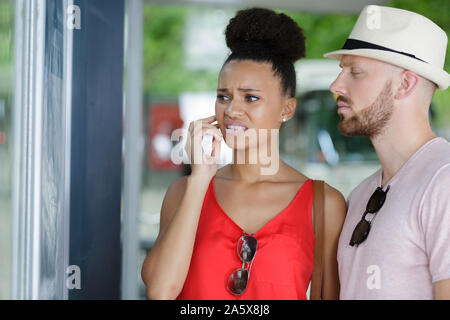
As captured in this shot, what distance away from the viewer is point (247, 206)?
2236 millimetres

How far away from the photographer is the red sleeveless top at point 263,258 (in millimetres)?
2006

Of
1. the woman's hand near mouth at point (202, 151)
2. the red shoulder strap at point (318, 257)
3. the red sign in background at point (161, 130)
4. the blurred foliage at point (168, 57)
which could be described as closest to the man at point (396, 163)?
the red shoulder strap at point (318, 257)

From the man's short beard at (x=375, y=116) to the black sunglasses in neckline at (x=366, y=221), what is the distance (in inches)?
9.5

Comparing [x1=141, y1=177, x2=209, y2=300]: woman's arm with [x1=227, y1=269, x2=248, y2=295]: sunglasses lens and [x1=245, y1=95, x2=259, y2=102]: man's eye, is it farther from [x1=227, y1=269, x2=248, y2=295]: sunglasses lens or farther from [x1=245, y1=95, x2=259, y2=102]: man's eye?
[x1=245, y1=95, x2=259, y2=102]: man's eye

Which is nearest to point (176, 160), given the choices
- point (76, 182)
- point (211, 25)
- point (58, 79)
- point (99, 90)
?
point (99, 90)

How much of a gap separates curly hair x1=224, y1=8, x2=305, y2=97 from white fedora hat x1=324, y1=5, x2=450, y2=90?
1.22 ft

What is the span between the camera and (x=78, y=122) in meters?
2.10

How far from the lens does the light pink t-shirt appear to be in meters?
1.67

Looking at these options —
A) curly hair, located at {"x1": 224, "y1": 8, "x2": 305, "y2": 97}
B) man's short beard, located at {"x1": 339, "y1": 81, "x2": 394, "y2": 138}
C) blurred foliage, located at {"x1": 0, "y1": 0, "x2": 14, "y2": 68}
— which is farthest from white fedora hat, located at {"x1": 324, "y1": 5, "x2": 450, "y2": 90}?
blurred foliage, located at {"x1": 0, "y1": 0, "x2": 14, "y2": 68}

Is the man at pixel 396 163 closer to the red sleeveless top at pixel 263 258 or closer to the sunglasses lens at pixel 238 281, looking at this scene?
the red sleeveless top at pixel 263 258

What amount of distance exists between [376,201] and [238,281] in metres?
0.59
